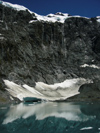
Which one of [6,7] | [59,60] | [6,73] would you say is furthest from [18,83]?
[6,7]

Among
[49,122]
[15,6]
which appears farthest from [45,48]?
[49,122]

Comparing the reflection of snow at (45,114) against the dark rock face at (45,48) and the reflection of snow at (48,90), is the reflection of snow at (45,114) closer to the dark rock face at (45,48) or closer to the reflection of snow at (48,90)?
the reflection of snow at (48,90)

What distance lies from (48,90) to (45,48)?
32148 millimetres

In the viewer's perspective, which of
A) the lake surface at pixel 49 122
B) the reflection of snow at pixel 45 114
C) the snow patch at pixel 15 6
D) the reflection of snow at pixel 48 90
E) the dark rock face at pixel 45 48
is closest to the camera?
the lake surface at pixel 49 122

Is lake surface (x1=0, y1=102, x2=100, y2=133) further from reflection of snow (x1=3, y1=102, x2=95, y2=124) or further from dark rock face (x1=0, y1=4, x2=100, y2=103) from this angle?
dark rock face (x1=0, y1=4, x2=100, y2=103)

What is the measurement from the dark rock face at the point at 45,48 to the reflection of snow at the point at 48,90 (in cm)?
389

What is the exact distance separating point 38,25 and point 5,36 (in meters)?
28.4

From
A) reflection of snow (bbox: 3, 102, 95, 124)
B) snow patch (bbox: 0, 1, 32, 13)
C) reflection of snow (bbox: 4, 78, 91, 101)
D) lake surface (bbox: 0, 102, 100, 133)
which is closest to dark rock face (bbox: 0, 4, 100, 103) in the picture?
snow patch (bbox: 0, 1, 32, 13)

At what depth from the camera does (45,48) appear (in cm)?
13125

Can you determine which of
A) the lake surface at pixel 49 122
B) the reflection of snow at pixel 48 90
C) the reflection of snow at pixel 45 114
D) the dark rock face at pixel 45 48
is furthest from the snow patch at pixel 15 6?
the lake surface at pixel 49 122

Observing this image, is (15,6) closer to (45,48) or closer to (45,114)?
(45,48)

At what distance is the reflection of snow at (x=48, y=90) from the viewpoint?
304 ft

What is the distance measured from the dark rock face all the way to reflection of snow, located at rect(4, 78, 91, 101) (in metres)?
3.89

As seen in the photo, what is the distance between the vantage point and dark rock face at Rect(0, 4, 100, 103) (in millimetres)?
109375
